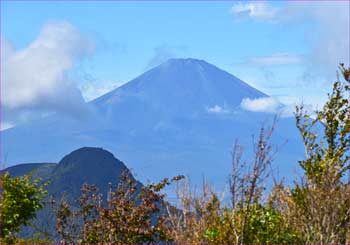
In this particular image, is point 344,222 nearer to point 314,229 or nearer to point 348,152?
point 314,229

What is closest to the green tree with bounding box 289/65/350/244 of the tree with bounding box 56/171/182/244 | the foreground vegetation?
the foreground vegetation

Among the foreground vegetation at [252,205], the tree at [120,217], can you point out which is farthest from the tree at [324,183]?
the tree at [120,217]

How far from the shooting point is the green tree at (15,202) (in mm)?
16109

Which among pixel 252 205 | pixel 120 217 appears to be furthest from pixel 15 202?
pixel 252 205

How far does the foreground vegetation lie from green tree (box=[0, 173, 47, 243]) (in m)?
0.02

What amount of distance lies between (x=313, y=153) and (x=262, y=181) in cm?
394

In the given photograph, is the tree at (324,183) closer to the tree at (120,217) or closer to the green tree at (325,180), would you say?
the green tree at (325,180)

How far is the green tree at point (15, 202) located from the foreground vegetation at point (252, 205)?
0.07 feet

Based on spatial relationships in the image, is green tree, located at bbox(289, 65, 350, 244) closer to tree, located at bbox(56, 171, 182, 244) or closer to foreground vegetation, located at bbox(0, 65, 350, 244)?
foreground vegetation, located at bbox(0, 65, 350, 244)

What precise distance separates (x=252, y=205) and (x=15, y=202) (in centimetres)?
520

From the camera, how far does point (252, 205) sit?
1496cm

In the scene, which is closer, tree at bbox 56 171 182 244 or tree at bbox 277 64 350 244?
tree at bbox 277 64 350 244

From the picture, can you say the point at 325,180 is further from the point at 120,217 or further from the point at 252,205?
the point at 120,217

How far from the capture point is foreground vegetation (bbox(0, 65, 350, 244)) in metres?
14.2
